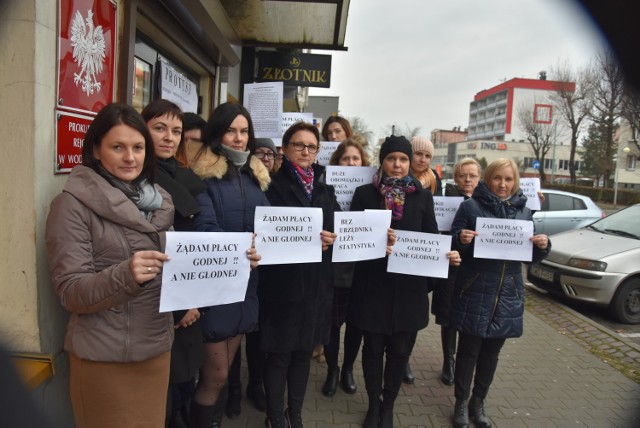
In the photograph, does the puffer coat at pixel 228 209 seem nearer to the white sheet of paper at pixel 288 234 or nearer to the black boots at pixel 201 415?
the white sheet of paper at pixel 288 234

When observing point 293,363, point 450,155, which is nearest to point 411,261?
point 293,363

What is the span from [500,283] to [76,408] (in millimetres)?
2786

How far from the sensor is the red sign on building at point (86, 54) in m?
1.98

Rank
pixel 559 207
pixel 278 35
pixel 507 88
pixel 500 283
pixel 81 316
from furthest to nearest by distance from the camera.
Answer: pixel 507 88
pixel 559 207
pixel 278 35
pixel 500 283
pixel 81 316

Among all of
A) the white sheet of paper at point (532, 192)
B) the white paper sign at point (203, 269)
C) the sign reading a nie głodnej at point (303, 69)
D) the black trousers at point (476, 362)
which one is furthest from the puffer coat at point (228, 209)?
the sign reading a nie głodnej at point (303, 69)

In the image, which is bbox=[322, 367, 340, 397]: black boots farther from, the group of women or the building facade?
the building facade

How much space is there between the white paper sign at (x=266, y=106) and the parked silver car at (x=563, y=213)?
7410 millimetres

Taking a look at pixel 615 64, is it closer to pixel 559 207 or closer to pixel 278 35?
pixel 278 35

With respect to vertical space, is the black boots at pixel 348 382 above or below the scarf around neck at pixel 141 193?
below

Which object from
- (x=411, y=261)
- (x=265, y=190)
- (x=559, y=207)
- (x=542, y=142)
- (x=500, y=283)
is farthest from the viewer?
(x=542, y=142)

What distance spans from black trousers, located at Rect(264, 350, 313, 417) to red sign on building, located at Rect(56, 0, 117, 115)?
186 centimetres

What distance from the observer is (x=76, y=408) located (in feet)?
5.73

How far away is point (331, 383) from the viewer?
12.5 ft

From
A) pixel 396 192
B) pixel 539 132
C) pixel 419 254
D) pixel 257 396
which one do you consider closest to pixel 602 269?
pixel 419 254
